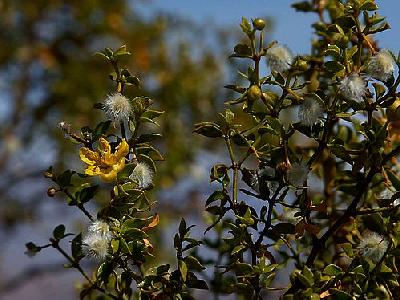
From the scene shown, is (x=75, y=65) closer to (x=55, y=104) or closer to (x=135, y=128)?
(x=55, y=104)

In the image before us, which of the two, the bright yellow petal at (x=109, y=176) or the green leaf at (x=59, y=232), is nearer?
the bright yellow petal at (x=109, y=176)

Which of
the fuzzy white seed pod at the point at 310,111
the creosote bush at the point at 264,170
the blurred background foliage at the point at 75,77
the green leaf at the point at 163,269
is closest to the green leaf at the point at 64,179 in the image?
the creosote bush at the point at 264,170

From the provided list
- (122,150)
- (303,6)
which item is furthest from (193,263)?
(303,6)

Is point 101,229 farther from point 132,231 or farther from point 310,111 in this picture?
point 310,111

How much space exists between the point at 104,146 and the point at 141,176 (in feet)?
0.13

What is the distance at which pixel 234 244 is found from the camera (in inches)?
24.3

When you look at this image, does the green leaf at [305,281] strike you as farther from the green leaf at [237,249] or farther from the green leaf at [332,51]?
the green leaf at [332,51]

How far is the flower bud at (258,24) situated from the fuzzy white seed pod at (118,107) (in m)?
0.13

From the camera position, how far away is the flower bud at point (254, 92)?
1.98 ft

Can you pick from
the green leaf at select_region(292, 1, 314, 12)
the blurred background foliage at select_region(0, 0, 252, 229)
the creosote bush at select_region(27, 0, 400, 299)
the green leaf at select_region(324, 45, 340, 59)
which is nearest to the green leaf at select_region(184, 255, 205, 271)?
the creosote bush at select_region(27, 0, 400, 299)

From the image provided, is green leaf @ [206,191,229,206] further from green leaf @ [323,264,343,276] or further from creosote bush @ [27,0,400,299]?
green leaf @ [323,264,343,276]

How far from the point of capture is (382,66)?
60cm

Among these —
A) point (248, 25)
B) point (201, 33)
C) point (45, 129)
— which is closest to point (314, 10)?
point (248, 25)

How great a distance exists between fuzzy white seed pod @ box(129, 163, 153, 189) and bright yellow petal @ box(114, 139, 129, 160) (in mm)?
16
